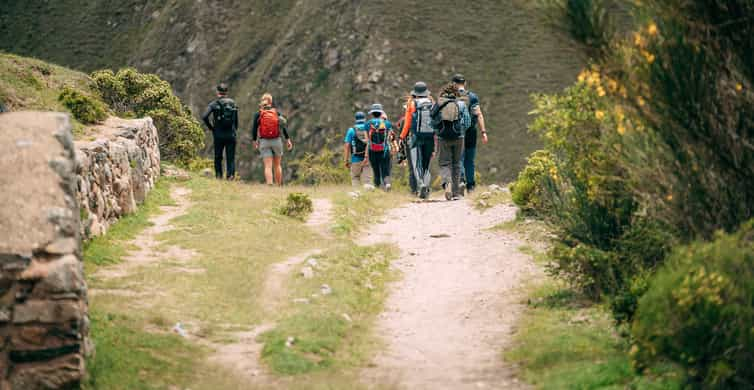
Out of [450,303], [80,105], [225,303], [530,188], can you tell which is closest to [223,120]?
[80,105]

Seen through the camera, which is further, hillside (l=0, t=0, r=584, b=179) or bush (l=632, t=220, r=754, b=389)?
hillside (l=0, t=0, r=584, b=179)

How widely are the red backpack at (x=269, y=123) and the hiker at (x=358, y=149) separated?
1.82 meters

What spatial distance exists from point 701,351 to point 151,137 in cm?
1593

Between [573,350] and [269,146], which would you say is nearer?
[573,350]

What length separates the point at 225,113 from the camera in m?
21.5

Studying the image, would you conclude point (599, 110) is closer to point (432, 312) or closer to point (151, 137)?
point (432, 312)

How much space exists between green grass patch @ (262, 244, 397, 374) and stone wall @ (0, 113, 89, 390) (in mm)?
1980

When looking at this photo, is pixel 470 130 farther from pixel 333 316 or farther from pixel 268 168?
pixel 333 316

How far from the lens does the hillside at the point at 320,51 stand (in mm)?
67312

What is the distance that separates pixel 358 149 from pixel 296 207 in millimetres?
5025

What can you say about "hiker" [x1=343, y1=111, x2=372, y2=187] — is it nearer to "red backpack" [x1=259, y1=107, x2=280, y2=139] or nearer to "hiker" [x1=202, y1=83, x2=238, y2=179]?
"red backpack" [x1=259, y1=107, x2=280, y2=139]

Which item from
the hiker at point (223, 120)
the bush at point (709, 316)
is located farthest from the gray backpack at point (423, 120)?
the bush at point (709, 316)

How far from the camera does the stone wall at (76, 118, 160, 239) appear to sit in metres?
13.5

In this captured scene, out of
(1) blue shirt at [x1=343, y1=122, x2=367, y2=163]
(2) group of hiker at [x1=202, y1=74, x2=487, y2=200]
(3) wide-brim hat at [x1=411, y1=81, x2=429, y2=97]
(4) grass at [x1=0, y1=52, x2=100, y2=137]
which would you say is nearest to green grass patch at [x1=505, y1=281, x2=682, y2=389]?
(2) group of hiker at [x1=202, y1=74, x2=487, y2=200]
